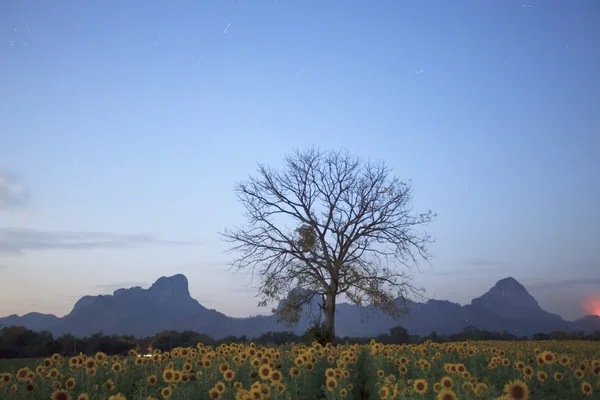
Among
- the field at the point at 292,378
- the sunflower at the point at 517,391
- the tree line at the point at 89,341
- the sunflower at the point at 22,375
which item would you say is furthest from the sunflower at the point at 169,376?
the tree line at the point at 89,341

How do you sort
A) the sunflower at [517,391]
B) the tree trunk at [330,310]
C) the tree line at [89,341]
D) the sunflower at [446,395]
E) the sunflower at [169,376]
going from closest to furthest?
the sunflower at [446,395] → the sunflower at [517,391] → the sunflower at [169,376] → the tree line at [89,341] → the tree trunk at [330,310]

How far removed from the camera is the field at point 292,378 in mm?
7742

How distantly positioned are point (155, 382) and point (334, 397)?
9.63ft

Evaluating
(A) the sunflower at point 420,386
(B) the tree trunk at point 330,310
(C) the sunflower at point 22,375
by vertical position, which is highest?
(B) the tree trunk at point 330,310

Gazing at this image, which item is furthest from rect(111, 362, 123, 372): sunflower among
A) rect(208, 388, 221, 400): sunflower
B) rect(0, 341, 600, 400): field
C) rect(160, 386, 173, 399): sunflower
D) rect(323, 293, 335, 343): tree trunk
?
rect(323, 293, 335, 343): tree trunk

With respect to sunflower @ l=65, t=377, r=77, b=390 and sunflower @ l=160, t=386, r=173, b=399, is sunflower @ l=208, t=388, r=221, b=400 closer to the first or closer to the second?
sunflower @ l=160, t=386, r=173, b=399

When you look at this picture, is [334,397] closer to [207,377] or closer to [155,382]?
[207,377]

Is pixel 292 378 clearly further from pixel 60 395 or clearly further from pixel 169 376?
pixel 60 395

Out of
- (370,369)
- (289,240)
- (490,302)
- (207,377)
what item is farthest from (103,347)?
(490,302)

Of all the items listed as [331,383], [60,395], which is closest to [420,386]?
[331,383]

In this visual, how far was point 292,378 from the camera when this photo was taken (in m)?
10.3

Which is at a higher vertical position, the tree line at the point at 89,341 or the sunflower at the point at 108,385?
the tree line at the point at 89,341

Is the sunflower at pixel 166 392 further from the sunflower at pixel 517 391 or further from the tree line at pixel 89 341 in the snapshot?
the tree line at pixel 89 341

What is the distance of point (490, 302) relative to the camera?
7367 inches
